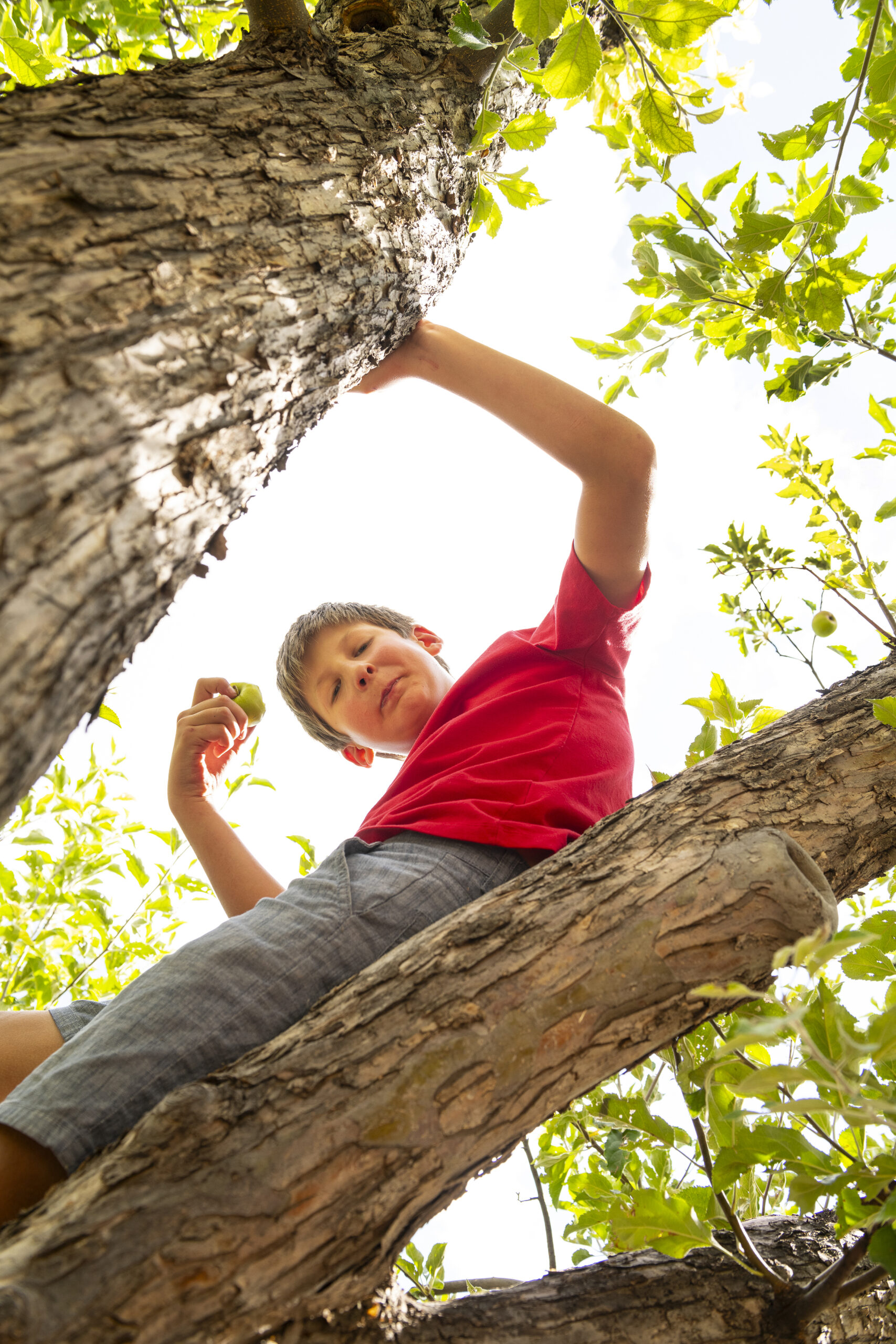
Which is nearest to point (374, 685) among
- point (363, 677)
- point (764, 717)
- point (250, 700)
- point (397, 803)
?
point (363, 677)

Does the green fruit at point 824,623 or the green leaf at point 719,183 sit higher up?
the green leaf at point 719,183

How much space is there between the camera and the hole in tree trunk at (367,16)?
5.85 ft

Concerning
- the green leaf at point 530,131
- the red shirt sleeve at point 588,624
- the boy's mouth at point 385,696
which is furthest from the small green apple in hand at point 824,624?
the green leaf at point 530,131

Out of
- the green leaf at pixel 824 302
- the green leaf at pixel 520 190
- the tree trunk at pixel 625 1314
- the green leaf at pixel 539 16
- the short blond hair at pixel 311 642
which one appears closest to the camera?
the tree trunk at pixel 625 1314

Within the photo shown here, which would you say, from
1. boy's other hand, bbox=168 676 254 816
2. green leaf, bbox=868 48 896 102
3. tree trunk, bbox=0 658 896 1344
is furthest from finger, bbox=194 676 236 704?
green leaf, bbox=868 48 896 102

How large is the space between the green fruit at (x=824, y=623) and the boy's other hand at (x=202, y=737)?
195 centimetres

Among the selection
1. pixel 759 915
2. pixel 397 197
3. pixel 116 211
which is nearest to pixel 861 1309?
pixel 759 915

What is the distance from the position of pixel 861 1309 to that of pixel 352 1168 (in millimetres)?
999

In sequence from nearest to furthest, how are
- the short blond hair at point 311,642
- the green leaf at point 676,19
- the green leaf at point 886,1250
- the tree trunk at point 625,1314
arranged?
the green leaf at point 886,1250, the tree trunk at point 625,1314, the green leaf at point 676,19, the short blond hair at point 311,642

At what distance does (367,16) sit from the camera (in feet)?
5.93

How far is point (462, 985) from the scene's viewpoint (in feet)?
2.87

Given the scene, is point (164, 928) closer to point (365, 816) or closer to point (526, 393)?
point (365, 816)

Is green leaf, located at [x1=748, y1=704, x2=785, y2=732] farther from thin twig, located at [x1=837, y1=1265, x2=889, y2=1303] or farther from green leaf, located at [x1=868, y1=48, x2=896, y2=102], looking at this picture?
green leaf, located at [x1=868, y1=48, x2=896, y2=102]

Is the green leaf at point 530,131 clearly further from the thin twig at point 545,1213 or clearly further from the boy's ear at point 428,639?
the thin twig at point 545,1213
